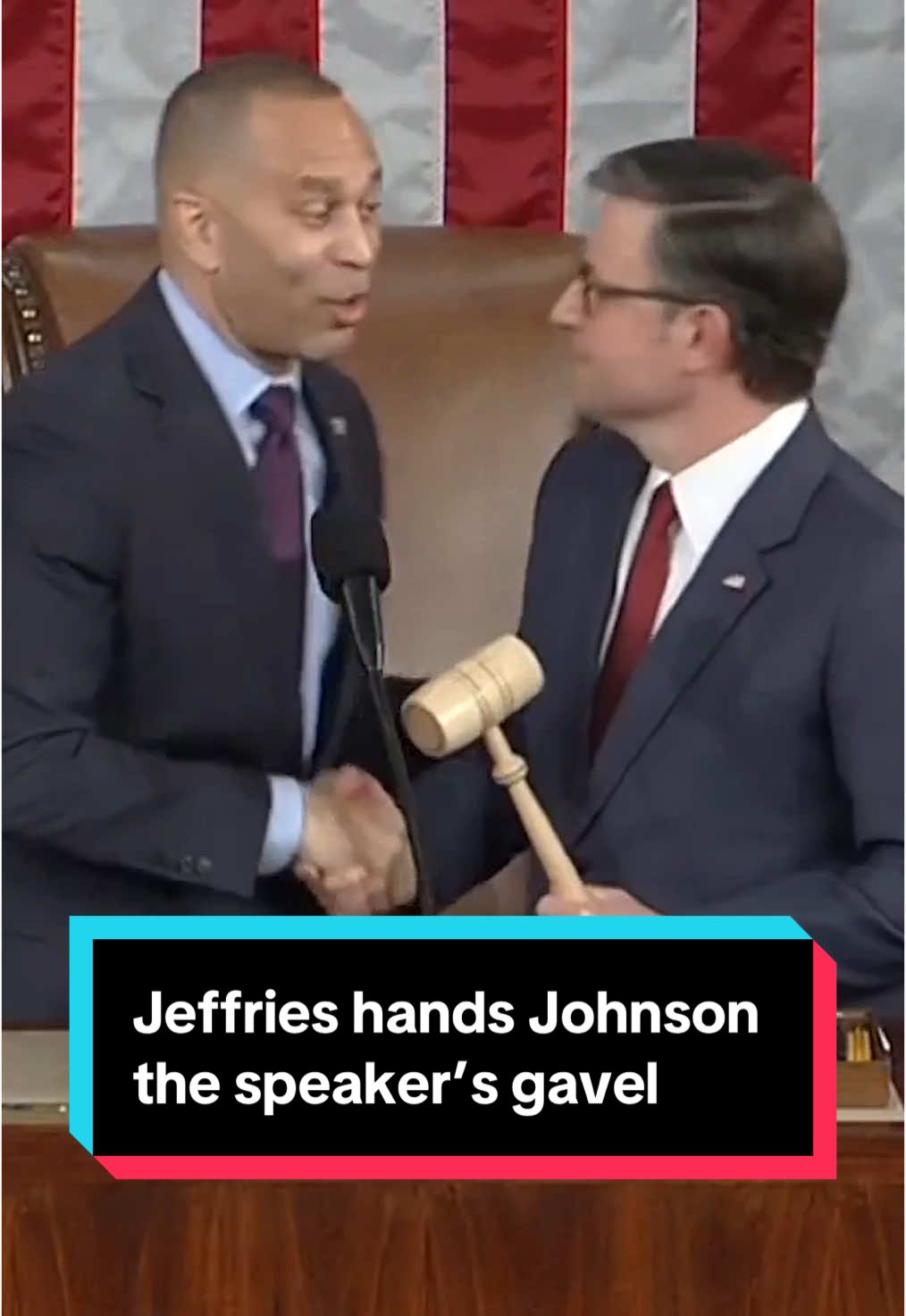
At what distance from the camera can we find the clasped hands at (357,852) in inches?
57.2

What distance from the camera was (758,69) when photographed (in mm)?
1554

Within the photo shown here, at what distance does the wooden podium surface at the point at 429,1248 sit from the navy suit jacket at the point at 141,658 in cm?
14

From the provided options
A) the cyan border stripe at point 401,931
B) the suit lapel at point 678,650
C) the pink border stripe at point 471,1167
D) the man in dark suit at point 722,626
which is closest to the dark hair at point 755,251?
the man in dark suit at point 722,626

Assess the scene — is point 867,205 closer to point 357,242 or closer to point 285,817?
point 357,242

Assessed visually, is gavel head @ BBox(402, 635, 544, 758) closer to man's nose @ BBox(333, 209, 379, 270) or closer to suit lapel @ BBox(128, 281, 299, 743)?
suit lapel @ BBox(128, 281, 299, 743)

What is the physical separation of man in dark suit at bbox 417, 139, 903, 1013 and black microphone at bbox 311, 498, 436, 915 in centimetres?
2

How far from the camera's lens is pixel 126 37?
154 cm

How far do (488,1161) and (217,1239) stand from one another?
160 mm

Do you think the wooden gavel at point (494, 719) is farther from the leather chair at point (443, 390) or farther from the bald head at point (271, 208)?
the bald head at point (271, 208)

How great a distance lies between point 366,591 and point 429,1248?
38cm

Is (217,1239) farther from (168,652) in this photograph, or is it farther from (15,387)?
(15,387)

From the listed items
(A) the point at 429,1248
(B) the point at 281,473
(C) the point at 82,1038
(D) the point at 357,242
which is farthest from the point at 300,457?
(A) the point at 429,1248

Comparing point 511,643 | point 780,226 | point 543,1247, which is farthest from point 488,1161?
point 780,226

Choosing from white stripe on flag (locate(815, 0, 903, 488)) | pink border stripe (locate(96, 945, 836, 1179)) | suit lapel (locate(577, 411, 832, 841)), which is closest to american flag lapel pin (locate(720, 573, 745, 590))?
suit lapel (locate(577, 411, 832, 841))
